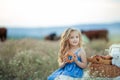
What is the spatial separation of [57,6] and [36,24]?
34 cm

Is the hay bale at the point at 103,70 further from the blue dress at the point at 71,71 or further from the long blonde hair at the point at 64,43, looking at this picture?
the long blonde hair at the point at 64,43

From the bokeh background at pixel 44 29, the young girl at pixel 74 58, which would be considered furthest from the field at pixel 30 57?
the young girl at pixel 74 58

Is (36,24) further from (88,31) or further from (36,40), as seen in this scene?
(88,31)

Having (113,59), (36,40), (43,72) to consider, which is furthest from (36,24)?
(113,59)

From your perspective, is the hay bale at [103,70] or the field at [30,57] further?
the field at [30,57]

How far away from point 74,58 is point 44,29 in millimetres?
549

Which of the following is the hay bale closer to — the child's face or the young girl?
the young girl

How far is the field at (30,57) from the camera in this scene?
4891mm

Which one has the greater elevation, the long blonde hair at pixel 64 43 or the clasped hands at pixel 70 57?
the long blonde hair at pixel 64 43

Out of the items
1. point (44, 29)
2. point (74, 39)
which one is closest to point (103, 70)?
point (74, 39)

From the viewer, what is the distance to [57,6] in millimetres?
4922

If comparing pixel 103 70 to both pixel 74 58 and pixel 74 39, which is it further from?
pixel 74 39

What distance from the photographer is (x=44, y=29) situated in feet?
16.3

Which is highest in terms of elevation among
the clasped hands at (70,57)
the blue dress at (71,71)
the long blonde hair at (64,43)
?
the long blonde hair at (64,43)
